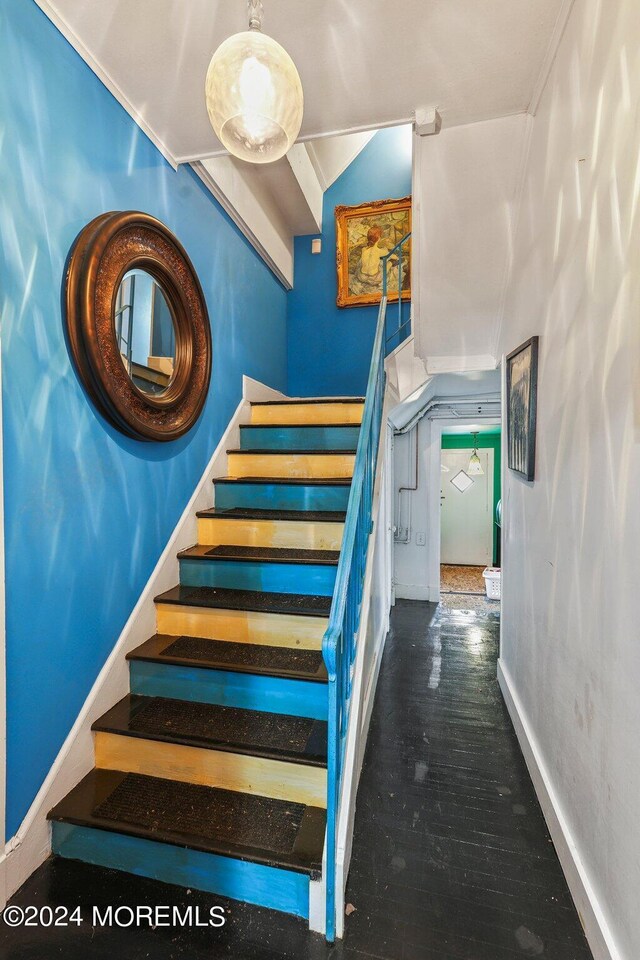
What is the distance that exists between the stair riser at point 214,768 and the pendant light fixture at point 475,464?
5.70 metres

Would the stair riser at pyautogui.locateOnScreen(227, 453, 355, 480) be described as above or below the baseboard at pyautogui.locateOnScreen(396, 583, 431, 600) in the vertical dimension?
above

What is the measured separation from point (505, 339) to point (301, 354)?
6.26 feet

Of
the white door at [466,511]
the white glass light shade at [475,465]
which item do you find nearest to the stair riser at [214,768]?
the white door at [466,511]

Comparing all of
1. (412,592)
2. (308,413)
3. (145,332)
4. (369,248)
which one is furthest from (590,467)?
(412,592)

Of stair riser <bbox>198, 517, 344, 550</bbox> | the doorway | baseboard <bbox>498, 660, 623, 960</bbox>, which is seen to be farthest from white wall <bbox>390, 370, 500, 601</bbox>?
stair riser <bbox>198, 517, 344, 550</bbox>

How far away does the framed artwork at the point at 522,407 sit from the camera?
187 centimetres

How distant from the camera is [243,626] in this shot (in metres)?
1.87

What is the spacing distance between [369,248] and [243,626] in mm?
3501

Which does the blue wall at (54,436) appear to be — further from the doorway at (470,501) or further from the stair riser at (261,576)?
the doorway at (470,501)

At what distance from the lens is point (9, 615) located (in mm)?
1284

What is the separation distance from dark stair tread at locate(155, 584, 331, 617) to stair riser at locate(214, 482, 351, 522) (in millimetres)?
551

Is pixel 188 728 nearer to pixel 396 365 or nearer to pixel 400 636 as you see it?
pixel 400 636

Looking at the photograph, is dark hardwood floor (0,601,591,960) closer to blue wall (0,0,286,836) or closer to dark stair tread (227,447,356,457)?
blue wall (0,0,286,836)

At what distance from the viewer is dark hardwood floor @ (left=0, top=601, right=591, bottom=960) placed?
1.19 meters
